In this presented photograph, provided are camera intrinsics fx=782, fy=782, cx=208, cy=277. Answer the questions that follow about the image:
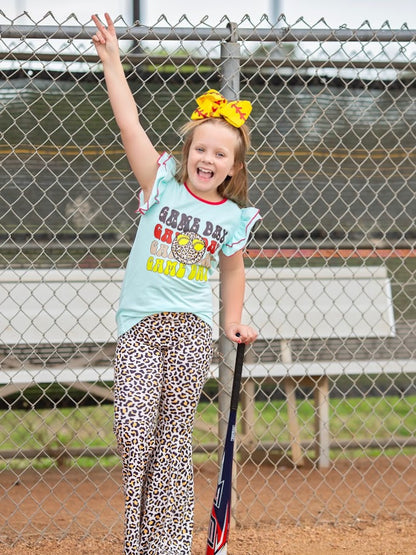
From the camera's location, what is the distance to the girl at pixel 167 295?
2312mm

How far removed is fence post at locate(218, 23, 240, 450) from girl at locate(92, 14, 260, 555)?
698 millimetres

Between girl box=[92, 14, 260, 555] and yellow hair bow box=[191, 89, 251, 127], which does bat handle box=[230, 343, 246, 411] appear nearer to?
girl box=[92, 14, 260, 555]

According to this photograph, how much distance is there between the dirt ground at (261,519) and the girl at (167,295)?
0.84 m

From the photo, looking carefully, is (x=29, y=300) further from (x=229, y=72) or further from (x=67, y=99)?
(x=229, y=72)

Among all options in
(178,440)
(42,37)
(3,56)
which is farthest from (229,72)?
(178,440)

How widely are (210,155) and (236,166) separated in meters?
0.13

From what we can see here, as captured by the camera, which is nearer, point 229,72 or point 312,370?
point 229,72

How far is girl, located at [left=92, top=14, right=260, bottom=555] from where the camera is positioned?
2.31m

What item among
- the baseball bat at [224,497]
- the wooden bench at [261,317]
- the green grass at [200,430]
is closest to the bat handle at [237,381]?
the baseball bat at [224,497]

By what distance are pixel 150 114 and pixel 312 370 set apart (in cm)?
153

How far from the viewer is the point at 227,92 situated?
3.11 m

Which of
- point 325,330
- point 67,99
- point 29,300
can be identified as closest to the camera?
point 67,99

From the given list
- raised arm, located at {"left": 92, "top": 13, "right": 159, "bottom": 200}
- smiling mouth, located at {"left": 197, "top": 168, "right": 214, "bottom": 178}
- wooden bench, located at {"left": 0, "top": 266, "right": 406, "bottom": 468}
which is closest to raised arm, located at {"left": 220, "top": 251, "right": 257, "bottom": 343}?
smiling mouth, located at {"left": 197, "top": 168, "right": 214, "bottom": 178}

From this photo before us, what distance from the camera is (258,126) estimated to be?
12.5 ft
